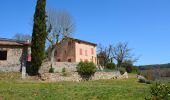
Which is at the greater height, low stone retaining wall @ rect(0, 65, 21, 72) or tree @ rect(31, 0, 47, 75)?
tree @ rect(31, 0, 47, 75)

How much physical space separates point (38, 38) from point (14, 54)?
174 inches

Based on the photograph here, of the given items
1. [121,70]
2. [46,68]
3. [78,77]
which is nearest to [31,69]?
[46,68]

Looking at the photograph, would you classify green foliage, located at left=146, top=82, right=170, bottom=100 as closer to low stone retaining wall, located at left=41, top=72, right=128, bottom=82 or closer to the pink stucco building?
low stone retaining wall, located at left=41, top=72, right=128, bottom=82

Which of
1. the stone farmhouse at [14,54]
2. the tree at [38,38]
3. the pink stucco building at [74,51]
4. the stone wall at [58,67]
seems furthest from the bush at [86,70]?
the pink stucco building at [74,51]

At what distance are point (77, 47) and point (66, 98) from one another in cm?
4517

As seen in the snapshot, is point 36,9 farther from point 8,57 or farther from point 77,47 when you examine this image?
point 77,47

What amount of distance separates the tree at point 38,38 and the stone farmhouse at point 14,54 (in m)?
1.91

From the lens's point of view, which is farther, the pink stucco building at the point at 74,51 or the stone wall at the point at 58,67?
the pink stucco building at the point at 74,51

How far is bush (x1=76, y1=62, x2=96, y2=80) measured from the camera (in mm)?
40375

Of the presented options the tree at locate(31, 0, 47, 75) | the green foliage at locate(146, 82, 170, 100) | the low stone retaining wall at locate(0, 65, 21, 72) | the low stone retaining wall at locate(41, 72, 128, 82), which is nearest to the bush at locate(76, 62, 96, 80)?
the low stone retaining wall at locate(41, 72, 128, 82)

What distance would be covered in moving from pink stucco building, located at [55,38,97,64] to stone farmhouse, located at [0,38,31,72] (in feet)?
67.5

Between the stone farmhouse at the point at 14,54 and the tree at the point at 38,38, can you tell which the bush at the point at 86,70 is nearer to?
the tree at the point at 38,38

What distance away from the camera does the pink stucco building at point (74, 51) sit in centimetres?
6097

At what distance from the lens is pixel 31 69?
37.8 metres
